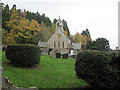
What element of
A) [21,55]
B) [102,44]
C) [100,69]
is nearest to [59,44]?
[102,44]

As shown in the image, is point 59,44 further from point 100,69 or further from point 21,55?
point 100,69

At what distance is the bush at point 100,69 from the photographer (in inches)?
202

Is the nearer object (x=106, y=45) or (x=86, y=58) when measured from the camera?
(x=86, y=58)

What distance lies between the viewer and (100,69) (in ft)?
17.1

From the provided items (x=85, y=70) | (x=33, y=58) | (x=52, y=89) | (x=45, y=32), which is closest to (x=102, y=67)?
(x=85, y=70)

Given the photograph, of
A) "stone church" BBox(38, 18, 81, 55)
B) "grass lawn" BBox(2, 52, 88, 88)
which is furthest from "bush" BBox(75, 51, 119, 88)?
"stone church" BBox(38, 18, 81, 55)

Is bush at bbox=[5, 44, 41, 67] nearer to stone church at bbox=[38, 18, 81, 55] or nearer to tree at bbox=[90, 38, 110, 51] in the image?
tree at bbox=[90, 38, 110, 51]

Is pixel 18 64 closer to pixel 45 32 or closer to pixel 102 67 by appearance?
pixel 102 67

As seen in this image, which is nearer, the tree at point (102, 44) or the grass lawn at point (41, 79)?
the grass lawn at point (41, 79)

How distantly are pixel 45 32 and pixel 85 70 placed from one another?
4356cm

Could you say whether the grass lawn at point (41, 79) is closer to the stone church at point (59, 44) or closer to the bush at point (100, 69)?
the bush at point (100, 69)

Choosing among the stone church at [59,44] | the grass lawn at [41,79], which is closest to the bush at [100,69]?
the grass lawn at [41,79]

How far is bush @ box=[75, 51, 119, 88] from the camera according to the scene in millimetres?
5137

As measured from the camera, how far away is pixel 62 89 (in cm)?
609
